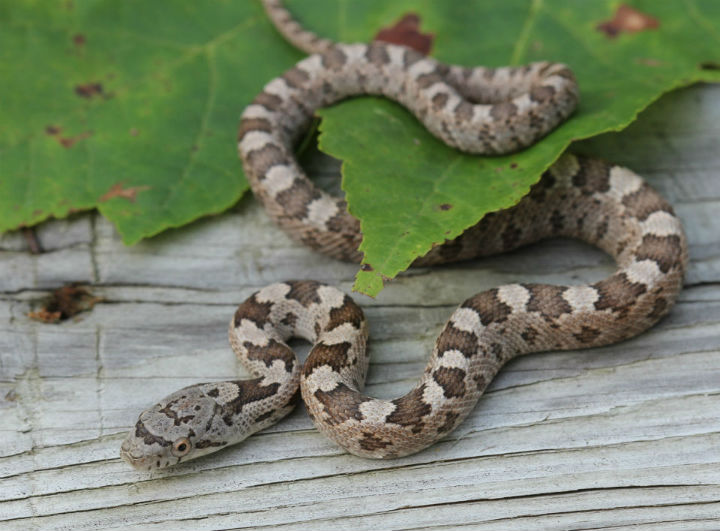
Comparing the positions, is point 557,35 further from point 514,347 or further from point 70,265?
point 70,265

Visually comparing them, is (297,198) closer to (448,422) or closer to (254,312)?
(254,312)

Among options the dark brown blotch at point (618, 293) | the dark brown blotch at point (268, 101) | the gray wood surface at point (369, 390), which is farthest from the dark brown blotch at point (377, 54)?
the dark brown blotch at point (618, 293)

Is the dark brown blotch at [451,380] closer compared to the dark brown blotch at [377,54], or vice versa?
the dark brown blotch at [451,380]

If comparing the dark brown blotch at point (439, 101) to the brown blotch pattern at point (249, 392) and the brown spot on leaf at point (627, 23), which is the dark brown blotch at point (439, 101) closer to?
the brown spot on leaf at point (627, 23)

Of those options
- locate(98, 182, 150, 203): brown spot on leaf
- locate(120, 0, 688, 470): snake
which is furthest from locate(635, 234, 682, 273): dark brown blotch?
locate(98, 182, 150, 203): brown spot on leaf

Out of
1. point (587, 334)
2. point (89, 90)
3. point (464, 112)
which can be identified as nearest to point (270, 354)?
point (587, 334)

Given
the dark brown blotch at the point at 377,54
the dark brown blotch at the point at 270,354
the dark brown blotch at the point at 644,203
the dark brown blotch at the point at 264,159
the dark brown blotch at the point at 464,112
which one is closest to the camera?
the dark brown blotch at the point at 270,354
